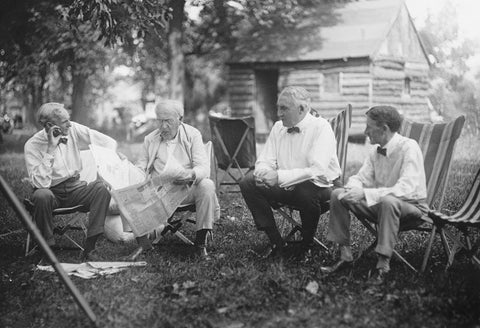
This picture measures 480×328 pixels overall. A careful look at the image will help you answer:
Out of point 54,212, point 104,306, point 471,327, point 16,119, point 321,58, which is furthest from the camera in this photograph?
point 16,119

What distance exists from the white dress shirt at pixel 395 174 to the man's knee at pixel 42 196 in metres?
2.56

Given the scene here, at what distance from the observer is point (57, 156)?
4867 millimetres

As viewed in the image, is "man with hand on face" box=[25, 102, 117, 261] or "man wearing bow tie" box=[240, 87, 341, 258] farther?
"man with hand on face" box=[25, 102, 117, 261]

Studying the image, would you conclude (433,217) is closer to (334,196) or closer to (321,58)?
(334,196)

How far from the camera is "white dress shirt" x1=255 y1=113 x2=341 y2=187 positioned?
433cm

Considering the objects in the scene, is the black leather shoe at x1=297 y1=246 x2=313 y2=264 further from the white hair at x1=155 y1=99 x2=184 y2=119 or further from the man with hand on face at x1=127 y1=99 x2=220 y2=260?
the white hair at x1=155 y1=99 x2=184 y2=119

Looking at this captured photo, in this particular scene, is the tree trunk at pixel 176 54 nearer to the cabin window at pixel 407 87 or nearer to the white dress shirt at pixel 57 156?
the cabin window at pixel 407 87

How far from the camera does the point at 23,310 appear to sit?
363cm

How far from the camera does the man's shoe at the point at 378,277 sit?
3600mm

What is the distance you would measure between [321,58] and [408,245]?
1207 cm

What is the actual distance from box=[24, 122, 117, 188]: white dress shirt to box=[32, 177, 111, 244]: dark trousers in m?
0.09

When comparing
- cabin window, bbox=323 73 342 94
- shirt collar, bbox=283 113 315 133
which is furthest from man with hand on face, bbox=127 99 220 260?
cabin window, bbox=323 73 342 94

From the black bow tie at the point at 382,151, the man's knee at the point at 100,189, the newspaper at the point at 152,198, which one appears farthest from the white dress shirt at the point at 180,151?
the black bow tie at the point at 382,151

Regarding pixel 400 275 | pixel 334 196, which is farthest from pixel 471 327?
pixel 334 196
